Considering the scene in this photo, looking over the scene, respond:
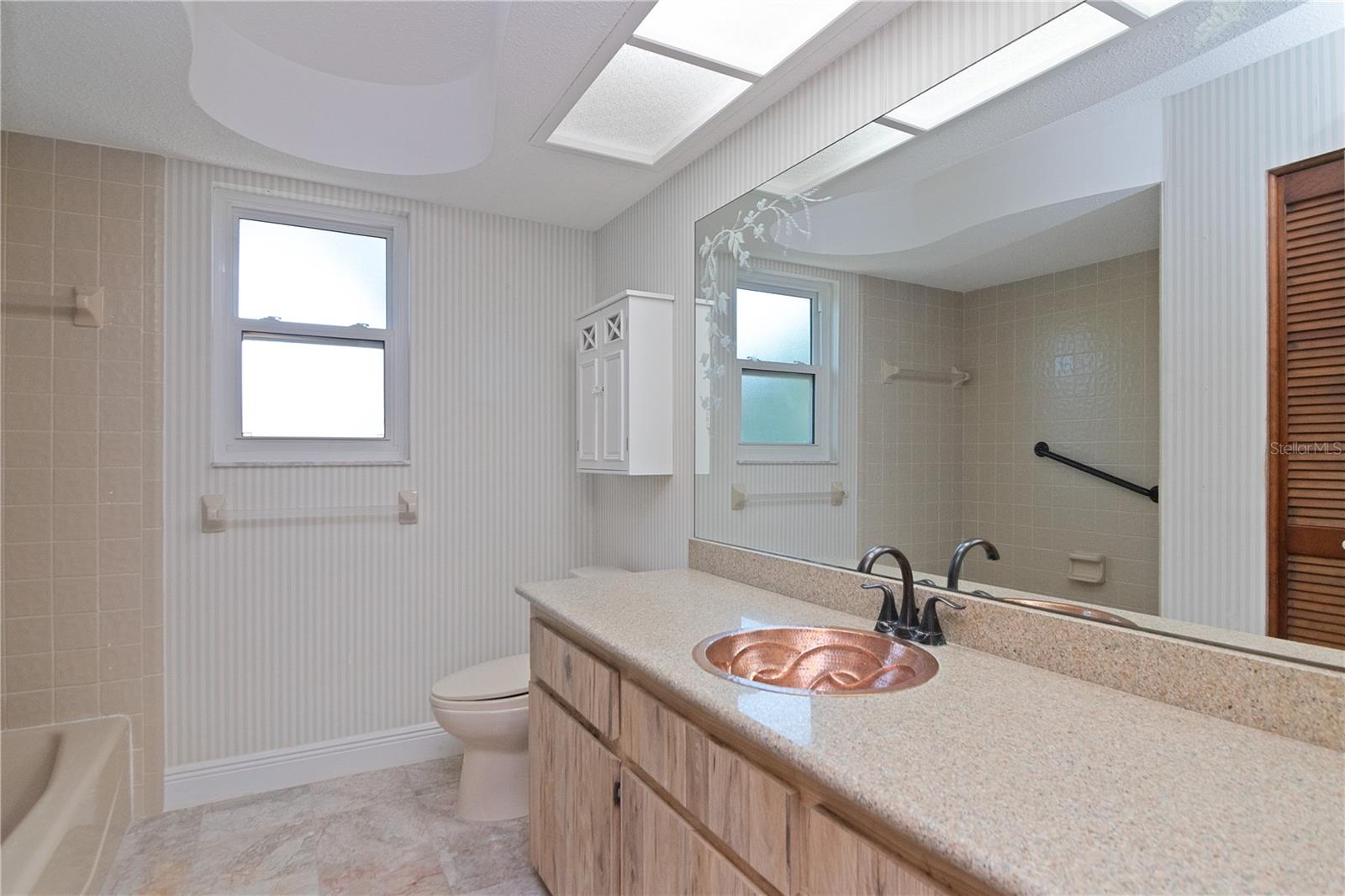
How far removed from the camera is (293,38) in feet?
6.86

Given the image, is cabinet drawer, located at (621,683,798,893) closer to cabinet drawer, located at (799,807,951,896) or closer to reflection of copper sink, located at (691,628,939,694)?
cabinet drawer, located at (799,807,951,896)

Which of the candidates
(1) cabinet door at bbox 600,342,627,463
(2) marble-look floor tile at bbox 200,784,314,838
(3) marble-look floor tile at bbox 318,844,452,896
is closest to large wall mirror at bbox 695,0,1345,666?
(1) cabinet door at bbox 600,342,627,463

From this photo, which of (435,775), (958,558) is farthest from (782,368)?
(435,775)

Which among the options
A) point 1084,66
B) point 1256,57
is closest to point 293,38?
point 1084,66

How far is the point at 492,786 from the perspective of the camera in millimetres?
2393

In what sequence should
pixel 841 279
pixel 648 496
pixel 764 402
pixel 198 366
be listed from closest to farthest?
pixel 841 279, pixel 764 402, pixel 198 366, pixel 648 496

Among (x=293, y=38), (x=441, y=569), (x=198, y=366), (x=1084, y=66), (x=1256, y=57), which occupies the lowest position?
(x=441, y=569)

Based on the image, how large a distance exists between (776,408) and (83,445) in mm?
2353

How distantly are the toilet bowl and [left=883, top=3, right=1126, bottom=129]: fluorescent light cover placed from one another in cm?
211

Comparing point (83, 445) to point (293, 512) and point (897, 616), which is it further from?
point (897, 616)

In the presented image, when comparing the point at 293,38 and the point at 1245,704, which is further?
the point at 293,38

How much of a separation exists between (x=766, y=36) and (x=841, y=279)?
0.67m

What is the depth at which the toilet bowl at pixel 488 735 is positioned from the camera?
2279 millimetres

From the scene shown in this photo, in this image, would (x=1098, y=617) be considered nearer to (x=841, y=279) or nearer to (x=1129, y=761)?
(x=1129, y=761)
